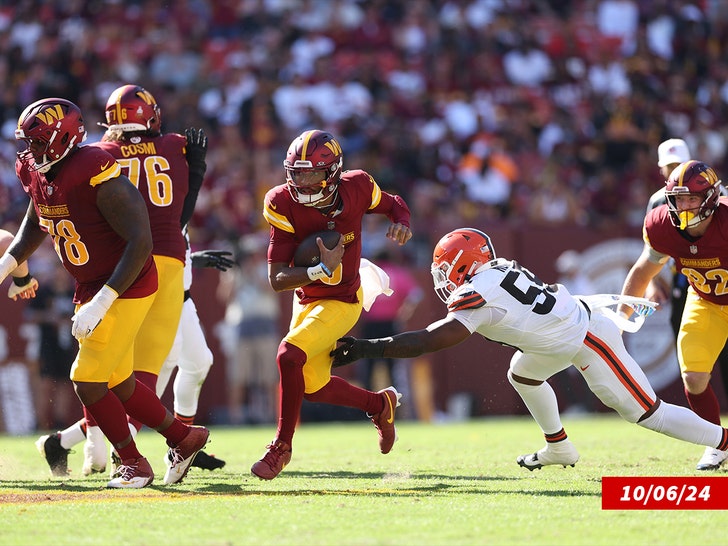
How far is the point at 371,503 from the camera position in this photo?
547 centimetres

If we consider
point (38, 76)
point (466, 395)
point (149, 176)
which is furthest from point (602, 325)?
point (38, 76)

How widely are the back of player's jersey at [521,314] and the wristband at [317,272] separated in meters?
0.71

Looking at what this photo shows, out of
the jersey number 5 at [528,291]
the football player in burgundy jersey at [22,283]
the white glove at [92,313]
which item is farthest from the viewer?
the football player in burgundy jersey at [22,283]

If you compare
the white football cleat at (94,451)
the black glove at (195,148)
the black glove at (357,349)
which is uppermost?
the black glove at (195,148)

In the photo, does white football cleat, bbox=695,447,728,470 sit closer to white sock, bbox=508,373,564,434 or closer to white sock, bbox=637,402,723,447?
white sock, bbox=637,402,723,447

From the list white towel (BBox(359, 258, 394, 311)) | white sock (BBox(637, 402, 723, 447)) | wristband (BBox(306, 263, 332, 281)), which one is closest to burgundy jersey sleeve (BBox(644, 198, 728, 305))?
white sock (BBox(637, 402, 723, 447))

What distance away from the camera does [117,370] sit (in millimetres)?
6090

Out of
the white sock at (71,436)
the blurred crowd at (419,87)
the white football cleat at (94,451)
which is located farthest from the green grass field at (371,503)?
the blurred crowd at (419,87)

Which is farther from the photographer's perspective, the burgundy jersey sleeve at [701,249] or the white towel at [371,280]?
the white towel at [371,280]

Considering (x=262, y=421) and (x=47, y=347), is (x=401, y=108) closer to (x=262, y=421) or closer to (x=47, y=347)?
(x=262, y=421)

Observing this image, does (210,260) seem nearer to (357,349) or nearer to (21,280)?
(21,280)

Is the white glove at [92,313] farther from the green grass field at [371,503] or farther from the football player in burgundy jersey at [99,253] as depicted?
the green grass field at [371,503]

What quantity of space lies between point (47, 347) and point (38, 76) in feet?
13.6

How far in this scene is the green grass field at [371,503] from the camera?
15.0ft
